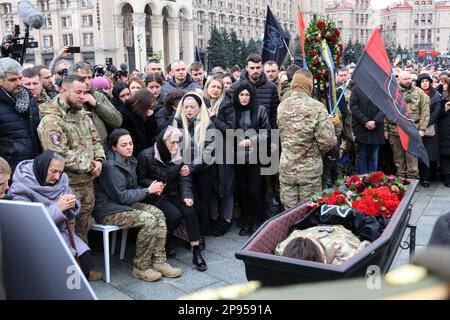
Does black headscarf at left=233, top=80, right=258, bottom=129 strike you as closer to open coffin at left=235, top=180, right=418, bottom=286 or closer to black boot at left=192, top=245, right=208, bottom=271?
black boot at left=192, top=245, right=208, bottom=271

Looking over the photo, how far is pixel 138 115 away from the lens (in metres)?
5.20

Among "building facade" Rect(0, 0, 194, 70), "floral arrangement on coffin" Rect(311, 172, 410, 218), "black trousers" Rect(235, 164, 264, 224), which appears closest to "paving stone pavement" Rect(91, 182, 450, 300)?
"black trousers" Rect(235, 164, 264, 224)

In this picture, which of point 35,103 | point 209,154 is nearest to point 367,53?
point 209,154

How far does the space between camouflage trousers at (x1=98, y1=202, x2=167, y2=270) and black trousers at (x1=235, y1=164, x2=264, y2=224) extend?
1511 millimetres

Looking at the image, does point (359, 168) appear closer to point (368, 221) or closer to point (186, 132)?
point (186, 132)

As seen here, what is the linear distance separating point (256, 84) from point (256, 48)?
6577 centimetres

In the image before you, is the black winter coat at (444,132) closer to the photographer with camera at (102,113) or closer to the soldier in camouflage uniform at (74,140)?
the photographer with camera at (102,113)

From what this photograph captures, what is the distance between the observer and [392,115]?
4.94 metres

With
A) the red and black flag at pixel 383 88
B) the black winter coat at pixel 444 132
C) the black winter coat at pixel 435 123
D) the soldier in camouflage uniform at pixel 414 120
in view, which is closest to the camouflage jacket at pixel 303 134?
the red and black flag at pixel 383 88

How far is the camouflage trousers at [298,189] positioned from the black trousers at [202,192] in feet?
2.73

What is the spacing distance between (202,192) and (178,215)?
64cm

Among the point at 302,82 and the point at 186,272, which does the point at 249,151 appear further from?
the point at 186,272

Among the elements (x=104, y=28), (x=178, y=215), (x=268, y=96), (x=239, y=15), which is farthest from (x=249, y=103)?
(x=239, y=15)

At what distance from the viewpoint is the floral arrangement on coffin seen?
399 centimetres
